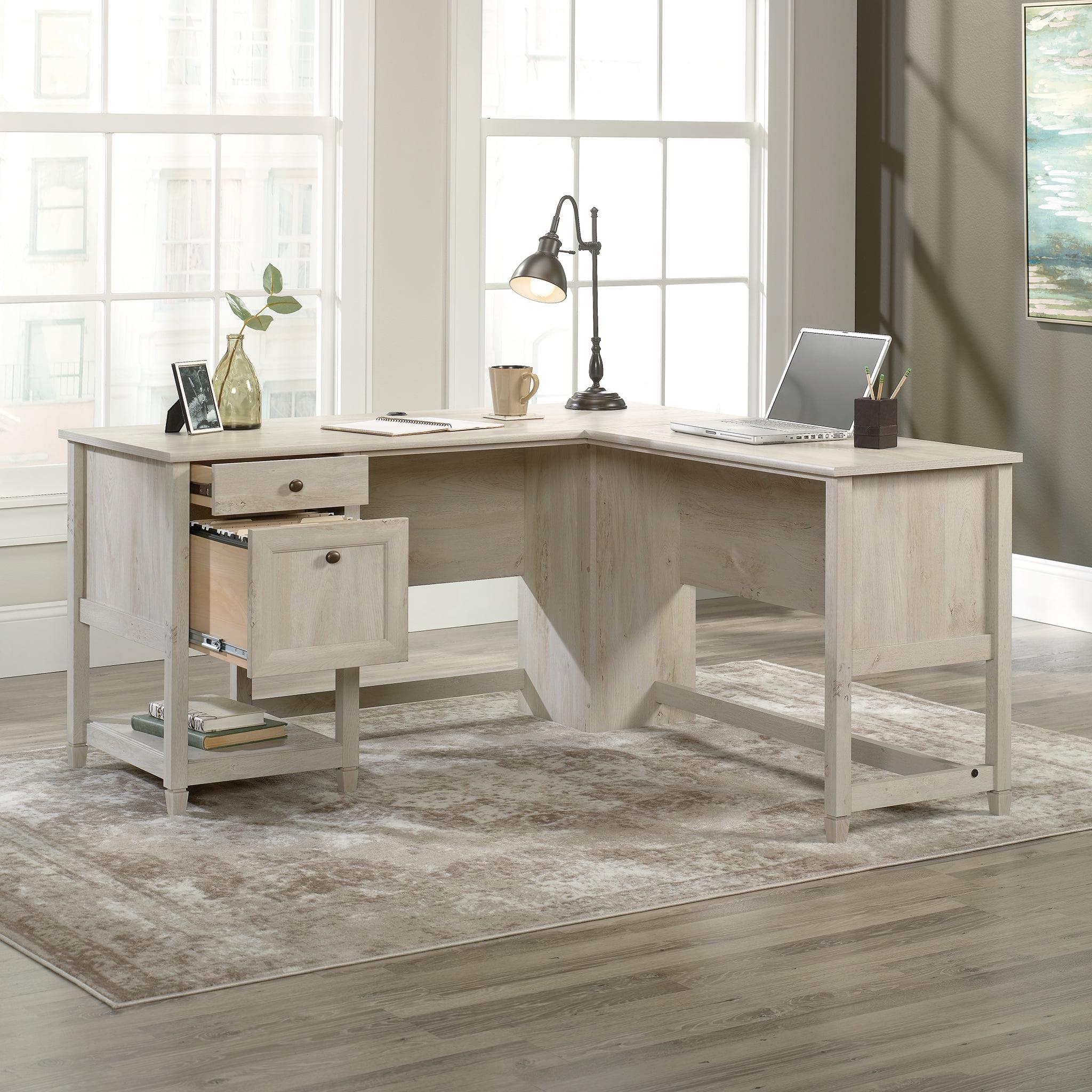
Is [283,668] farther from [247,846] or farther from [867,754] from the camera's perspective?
[867,754]

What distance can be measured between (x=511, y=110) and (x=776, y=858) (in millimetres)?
2854

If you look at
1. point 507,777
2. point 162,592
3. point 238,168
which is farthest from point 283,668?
point 238,168

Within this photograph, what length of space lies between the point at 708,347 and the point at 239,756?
272 centimetres

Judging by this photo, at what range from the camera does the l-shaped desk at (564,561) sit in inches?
132

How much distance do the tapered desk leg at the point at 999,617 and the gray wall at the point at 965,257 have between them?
81.5 inches

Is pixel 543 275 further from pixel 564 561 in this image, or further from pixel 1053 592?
pixel 1053 592

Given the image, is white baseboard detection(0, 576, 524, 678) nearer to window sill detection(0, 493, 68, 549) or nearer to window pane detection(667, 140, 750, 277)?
window sill detection(0, 493, 68, 549)

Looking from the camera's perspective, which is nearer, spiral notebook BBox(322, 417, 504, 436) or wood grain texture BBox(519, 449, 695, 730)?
spiral notebook BBox(322, 417, 504, 436)

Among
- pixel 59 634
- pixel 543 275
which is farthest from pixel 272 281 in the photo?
pixel 59 634

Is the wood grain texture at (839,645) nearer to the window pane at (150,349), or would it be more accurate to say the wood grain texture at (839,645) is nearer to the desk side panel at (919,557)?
the desk side panel at (919,557)

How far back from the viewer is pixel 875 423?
346 centimetres

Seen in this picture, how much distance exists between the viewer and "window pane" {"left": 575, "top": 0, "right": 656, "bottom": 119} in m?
5.46

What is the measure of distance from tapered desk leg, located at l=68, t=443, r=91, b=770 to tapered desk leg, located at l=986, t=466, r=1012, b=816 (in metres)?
1.83

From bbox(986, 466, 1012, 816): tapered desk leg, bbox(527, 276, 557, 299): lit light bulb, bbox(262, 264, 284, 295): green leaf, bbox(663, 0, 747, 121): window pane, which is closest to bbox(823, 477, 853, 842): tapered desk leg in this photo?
bbox(986, 466, 1012, 816): tapered desk leg
